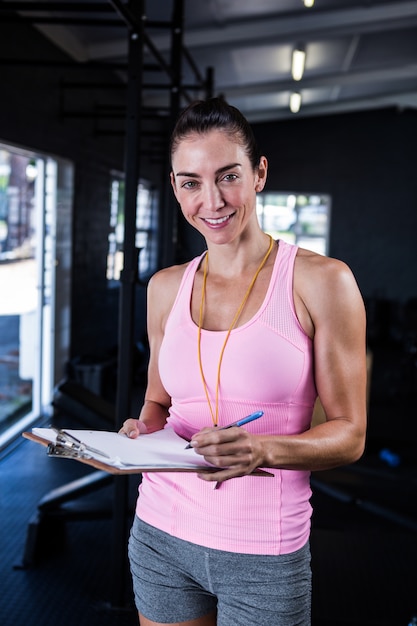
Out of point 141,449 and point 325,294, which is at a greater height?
point 325,294

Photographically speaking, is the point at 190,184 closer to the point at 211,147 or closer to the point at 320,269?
the point at 211,147

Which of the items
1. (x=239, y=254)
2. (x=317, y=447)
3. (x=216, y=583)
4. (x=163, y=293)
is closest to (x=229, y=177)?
(x=239, y=254)

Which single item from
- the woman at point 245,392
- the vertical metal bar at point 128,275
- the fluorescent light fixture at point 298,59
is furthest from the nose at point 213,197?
the fluorescent light fixture at point 298,59

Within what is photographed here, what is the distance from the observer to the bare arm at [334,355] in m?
1.00

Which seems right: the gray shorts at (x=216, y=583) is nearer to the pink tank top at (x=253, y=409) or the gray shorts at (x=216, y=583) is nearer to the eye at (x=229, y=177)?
the pink tank top at (x=253, y=409)

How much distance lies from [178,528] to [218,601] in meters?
0.12

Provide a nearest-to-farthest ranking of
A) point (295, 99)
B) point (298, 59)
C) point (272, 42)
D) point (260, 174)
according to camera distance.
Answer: point (260, 174)
point (272, 42)
point (298, 59)
point (295, 99)

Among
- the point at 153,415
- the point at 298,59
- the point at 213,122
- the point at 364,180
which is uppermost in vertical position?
the point at 298,59

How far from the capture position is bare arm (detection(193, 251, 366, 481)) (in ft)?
3.28

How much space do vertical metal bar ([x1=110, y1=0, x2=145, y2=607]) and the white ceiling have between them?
1491mm

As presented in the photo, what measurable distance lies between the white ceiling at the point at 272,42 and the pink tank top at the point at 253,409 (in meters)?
3.01

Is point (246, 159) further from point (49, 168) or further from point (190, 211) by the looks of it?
point (49, 168)

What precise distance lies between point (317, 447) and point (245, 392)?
13 centimetres

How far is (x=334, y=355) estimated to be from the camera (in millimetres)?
1026
